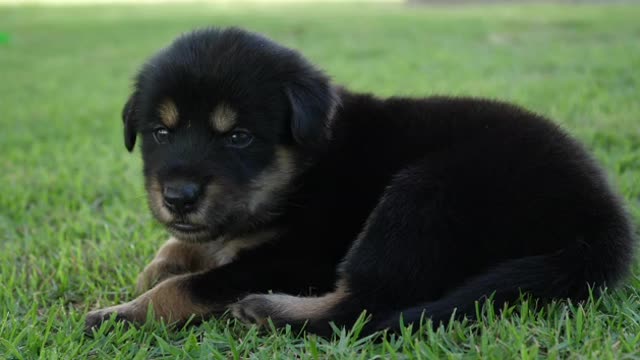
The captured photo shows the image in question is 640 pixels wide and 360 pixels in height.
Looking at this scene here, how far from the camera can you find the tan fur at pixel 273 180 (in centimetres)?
290

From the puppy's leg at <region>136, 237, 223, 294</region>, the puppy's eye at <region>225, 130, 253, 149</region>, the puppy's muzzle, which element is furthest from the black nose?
the puppy's leg at <region>136, 237, 223, 294</region>

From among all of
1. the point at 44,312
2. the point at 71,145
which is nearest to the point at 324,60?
the point at 71,145

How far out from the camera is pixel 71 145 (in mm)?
6586

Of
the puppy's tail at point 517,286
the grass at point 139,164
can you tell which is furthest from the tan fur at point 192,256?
the puppy's tail at point 517,286

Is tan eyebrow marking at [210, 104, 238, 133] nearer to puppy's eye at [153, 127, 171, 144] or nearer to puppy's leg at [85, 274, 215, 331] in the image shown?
puppy's eye at [153, 127, 171, 144]

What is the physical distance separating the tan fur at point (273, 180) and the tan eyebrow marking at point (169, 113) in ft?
1.29

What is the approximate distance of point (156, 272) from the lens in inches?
129

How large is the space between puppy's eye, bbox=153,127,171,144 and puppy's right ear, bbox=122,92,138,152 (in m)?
0.23

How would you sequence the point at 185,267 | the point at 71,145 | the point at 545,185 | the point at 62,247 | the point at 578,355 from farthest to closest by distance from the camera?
the point at 71,145
the point at 62,247
the point at 185,267
the point at 545,185
the point at 578,355

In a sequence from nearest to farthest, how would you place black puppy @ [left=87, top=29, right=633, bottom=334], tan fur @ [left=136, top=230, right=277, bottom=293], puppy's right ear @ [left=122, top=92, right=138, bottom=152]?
black puppy @ [left=87, top=29, right=633, bottom=334] → tan fur @ [left=136, top=230, right=277, bottom=293] → puppy's right ear @ [left=122, top=92, right=138, bottom=152]

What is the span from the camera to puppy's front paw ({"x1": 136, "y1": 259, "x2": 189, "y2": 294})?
3.19 m

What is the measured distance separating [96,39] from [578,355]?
16618 mm

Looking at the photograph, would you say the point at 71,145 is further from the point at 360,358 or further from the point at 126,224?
the point at 360,358

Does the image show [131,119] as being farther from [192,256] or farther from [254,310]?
[254,310]
